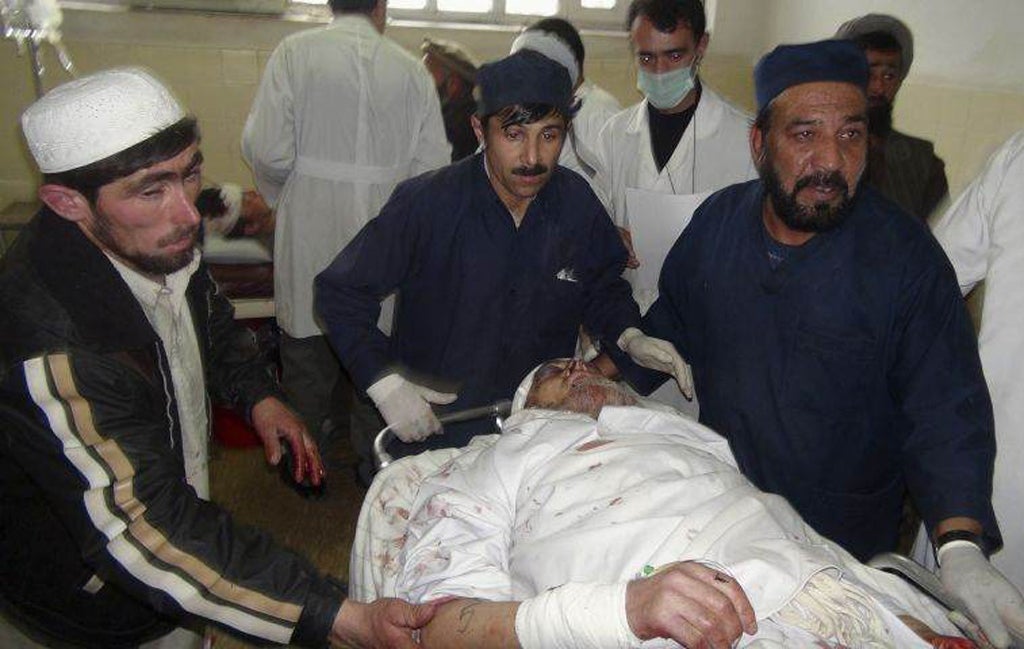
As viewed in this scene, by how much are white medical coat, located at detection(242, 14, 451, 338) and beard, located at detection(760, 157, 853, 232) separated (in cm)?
196

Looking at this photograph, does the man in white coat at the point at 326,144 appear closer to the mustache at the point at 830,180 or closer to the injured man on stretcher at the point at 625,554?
the injured man on stretcher at the point at 625,554

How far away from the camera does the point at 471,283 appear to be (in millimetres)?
2078

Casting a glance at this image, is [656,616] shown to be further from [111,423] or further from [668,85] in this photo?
[668,85]

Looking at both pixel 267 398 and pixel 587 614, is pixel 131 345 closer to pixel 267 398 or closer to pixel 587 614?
pixel 267 398

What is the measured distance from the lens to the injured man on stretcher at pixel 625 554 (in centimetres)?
119

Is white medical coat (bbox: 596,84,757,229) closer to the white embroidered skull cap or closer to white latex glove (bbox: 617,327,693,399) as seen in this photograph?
white latex glove (bbox: 617,327,693,399)

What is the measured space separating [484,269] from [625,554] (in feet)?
3.03

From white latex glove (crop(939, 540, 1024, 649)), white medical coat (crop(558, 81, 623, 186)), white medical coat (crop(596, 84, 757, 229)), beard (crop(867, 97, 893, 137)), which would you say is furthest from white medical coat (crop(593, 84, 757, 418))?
white latex glove (crop(939, 540, 1024, 649))

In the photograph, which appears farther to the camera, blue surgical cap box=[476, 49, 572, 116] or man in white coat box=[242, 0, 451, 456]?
man in white coat box=[242, 0, 451, 456]

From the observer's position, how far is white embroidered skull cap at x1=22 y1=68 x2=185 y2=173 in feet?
4.22

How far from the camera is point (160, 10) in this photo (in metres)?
3.98

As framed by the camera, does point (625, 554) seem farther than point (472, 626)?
Yes

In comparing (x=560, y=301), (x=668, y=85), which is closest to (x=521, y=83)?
(x=560, y=301)

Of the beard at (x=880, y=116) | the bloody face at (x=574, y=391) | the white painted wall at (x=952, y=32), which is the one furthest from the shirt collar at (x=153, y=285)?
the white painted wall at (x=952, y=32)
